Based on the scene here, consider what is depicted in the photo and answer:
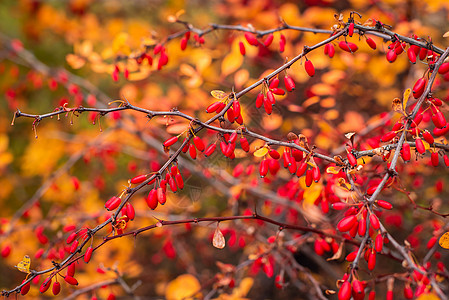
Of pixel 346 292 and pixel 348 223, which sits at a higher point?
pixel 348 223

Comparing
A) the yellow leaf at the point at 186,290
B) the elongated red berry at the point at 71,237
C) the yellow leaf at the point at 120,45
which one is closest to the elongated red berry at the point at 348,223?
the elongated red berry at the point at 71,237

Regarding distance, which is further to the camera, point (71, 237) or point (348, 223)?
point (71, 237)

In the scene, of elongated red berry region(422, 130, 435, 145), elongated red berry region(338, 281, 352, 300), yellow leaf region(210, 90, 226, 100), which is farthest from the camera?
yellow leaf region(210, 90, 226, 100)

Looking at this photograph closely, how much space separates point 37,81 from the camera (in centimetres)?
293

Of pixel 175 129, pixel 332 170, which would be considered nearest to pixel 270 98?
pixel 332 170

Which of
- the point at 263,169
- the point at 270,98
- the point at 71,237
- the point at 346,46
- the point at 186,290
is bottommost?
the point at 186,290

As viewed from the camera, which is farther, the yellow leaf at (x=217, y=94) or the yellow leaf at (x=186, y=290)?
the yellow leaf at (x=186, y=290)

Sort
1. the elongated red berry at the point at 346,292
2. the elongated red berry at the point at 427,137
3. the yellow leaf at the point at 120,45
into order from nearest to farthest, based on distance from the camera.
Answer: the elongated red berry at the point at 346,292
the elongated red berry at the point at 427,137
the yellow leaf at the point at 120,45

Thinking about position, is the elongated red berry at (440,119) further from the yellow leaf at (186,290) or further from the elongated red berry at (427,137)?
the yellow leaf at (186,290)

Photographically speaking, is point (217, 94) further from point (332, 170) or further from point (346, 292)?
point (346, 292)

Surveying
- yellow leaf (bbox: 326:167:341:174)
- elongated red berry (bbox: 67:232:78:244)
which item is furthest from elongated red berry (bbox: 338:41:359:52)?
elongated red berry (bbox: 67:232:78:244)

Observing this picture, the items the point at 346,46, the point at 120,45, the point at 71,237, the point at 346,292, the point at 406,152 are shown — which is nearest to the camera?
the point at 346,292

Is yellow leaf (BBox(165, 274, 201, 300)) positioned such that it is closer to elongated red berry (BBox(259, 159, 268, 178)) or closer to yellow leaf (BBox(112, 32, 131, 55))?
elongated red berry (BBox(259, 159, 268, 178))

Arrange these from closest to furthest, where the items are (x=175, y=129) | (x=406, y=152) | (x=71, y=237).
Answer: (x=406, y=152)
(x=71, y=237)
(x=175, y=129)
